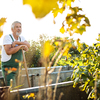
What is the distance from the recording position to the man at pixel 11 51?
7.43 feet

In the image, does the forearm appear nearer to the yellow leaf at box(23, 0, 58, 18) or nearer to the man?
the man

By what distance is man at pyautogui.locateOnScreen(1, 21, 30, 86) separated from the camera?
89.1 inches

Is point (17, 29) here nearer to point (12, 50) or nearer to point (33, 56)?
point (12, 50)

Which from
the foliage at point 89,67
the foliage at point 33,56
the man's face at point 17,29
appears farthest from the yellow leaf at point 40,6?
the foliage at point 33,56

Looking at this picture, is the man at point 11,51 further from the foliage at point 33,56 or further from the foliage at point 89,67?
the foliage at point 33,56

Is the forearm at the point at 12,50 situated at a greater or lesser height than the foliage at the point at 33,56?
greater

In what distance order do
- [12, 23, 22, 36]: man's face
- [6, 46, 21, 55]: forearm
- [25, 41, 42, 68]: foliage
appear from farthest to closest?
[25, 41, 42, 68]: foliage → [12, 23, 22, 36]: man's face → [6, 46, 21, 55]: forearm

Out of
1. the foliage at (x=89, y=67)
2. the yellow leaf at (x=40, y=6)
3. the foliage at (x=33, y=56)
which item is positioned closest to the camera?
the yellow leaf at (x=40, y=6)

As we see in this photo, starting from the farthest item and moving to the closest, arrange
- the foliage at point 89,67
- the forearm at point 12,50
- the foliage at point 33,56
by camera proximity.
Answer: the foliage at point 33,56, the forearm at point 12,50, the foliage at point 89,67

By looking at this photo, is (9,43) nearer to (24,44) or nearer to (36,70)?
(24,44)

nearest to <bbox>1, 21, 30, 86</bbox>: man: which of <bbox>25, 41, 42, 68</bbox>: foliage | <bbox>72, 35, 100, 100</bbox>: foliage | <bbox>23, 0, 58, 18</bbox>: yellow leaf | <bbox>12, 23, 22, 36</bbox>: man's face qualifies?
<bbox>12, 23, 22, 36</bbox>: man's face

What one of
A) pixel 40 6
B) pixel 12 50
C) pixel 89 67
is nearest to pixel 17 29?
pixel 12 50

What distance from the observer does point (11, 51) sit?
2.24 metres

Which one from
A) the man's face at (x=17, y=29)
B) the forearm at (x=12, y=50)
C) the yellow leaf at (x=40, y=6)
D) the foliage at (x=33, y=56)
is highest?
the man's face at (x=17, y=29)
